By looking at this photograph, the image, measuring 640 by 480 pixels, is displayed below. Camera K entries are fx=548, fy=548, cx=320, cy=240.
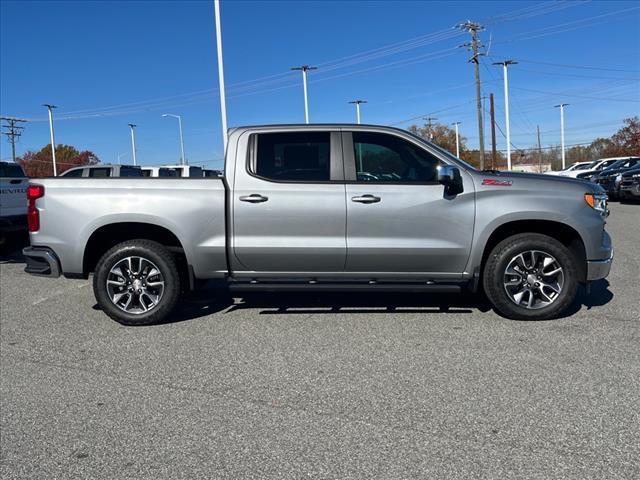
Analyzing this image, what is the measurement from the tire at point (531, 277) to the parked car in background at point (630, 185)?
1549 cm

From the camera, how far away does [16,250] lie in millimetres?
11812

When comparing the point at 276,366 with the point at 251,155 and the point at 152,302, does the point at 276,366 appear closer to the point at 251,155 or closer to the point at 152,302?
the point at 152,302

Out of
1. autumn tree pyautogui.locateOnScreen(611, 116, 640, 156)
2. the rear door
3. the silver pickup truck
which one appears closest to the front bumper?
the silver pickup truck

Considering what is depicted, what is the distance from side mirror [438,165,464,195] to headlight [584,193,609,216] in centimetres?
126

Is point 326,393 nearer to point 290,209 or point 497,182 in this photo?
point 290,209

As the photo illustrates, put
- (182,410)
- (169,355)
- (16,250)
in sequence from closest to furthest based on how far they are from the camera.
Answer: (182,410) < (169,355) < (16,250)

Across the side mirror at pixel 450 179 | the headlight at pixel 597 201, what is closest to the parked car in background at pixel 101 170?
the side mirror at pixel 450 179

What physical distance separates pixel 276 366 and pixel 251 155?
7.27 feet

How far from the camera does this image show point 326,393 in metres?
3.90

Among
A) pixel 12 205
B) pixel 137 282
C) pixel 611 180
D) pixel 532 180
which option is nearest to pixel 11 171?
pixel 12 205

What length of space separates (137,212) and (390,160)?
8.54 ft

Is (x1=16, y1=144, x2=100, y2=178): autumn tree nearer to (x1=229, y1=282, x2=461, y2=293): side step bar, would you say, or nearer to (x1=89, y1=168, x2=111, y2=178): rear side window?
(x1=89, y1=168, x2=111, y2=178): rear side window

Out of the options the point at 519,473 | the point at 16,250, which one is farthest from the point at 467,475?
the point at 16,250

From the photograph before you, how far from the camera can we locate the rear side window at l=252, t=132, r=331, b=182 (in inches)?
218
